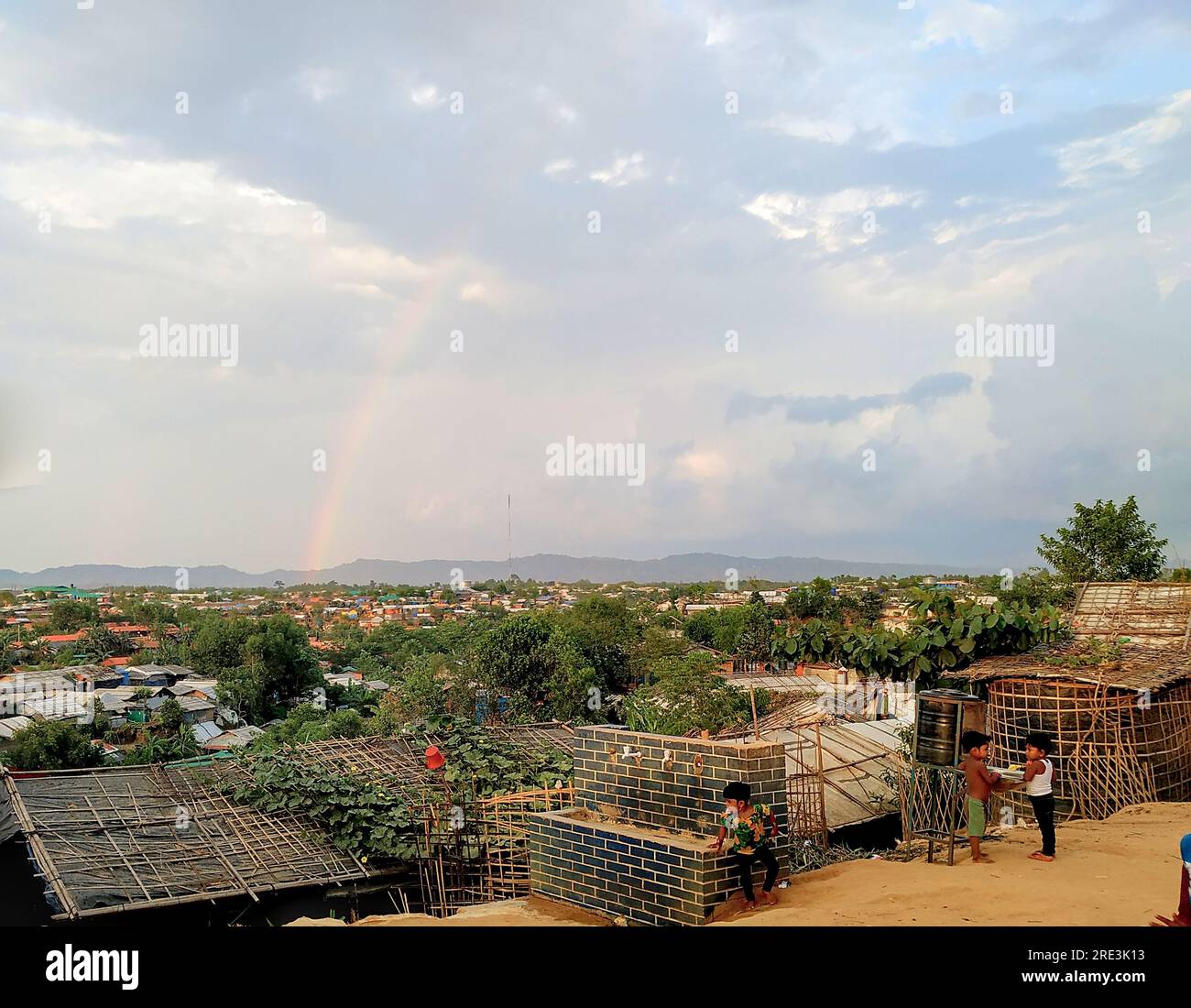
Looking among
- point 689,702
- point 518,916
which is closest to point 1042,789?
point 518,916

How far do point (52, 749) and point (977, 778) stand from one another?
24036mm

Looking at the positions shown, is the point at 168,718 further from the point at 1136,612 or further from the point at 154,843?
the point at 1136,612

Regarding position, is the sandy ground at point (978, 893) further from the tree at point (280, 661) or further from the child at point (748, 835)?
the tree at point (280, 661)

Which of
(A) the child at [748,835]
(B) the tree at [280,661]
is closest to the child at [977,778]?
(A) the child at [748,835]

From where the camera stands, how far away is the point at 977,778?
706cm

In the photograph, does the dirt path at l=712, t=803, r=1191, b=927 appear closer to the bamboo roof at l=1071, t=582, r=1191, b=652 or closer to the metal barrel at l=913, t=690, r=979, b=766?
the metal barrel at l=913, t=690, r=979, b=766

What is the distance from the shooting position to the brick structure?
6.52 m

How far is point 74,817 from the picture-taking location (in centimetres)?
1159

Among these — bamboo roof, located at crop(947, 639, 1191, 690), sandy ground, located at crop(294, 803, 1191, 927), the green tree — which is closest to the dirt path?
sandy ground, located at crop(294, 803, 1191, 927)

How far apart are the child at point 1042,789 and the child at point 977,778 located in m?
0.32

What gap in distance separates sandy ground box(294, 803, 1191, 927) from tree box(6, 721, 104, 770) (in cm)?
2012

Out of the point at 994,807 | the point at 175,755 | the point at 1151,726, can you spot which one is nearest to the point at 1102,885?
the point at 994,807

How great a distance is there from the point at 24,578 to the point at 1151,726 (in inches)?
7633
